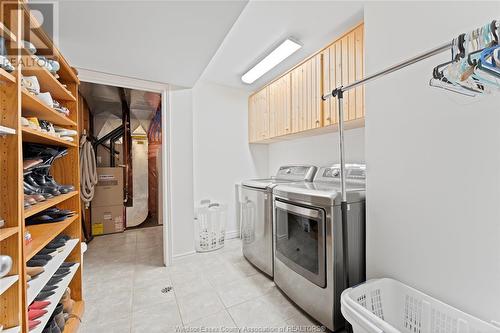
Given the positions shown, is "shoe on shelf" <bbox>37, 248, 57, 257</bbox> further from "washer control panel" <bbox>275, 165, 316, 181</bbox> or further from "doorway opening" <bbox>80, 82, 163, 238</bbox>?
"washer control panel" <bbox>275, 165, 316, 181</bbox>

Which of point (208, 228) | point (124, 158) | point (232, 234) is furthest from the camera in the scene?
point (124, 158)

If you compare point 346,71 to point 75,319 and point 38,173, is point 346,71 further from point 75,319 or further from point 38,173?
point 75,319

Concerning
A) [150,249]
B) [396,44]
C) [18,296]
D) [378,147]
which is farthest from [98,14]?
[150,249]

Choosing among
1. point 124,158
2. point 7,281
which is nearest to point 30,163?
point 7,281

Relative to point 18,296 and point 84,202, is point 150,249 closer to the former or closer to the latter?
point 84,202

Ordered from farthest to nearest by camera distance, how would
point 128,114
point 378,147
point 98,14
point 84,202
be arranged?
point 128,114 < point 84,202 < point 378,147 < point 98,14

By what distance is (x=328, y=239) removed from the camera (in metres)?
1.42

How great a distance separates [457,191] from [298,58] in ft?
6.49

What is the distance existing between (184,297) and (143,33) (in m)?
2.08

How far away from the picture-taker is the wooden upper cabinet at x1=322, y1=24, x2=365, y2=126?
170cm

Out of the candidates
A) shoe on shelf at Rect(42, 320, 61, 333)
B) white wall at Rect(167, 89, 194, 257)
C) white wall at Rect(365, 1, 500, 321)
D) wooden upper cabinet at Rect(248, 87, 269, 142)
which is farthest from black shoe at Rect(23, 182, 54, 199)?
wooden upper cabinet at Rect(248, 87, 269, 142)

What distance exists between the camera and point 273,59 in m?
2.30

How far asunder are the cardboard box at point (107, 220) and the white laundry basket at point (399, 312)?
12.4ft

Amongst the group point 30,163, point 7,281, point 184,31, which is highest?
point 184,31
